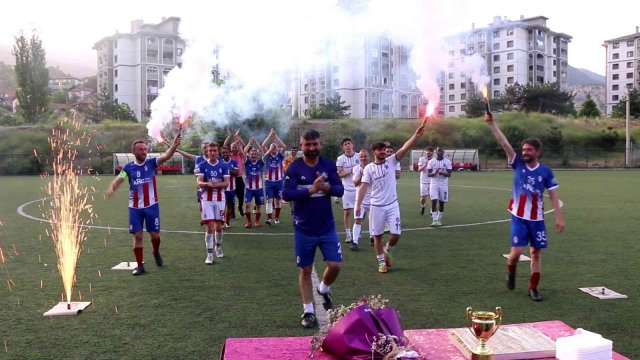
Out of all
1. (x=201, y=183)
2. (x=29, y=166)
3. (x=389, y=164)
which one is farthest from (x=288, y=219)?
(x=29, y=166)

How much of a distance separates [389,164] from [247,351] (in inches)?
226

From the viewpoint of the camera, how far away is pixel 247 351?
490 cm

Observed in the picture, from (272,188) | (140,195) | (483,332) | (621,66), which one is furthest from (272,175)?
(621,66)

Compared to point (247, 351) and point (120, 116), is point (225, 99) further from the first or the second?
point (120, 116)

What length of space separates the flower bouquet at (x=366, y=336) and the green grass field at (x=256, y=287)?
1.55 meters

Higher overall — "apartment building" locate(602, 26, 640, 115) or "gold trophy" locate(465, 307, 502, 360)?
"apartment building" locate(602, 26, 640, 115)

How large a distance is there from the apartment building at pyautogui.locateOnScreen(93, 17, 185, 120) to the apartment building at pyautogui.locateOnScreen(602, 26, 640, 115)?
100677 millimetres

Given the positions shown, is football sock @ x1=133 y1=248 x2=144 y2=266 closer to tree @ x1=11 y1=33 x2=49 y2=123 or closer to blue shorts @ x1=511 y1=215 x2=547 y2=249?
blue shorts @ x1=511 y1=215 x2=547 y2=249

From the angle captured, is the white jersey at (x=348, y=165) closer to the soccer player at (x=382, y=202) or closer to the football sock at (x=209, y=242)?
the soccer player at (x=382, y=202)

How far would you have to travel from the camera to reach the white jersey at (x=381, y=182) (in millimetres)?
9844

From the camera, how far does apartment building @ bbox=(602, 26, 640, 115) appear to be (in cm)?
13062

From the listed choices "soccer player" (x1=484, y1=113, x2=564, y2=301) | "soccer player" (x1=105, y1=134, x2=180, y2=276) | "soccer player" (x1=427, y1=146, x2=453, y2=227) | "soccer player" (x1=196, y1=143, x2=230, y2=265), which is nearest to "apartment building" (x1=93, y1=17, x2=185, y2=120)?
"soccer player" (x1=427, y1=146, x2=453, y2=227)

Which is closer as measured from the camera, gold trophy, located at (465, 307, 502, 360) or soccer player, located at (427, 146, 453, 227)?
gold trophy, located at (465, 307, 502, 360)

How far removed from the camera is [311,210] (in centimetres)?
680
